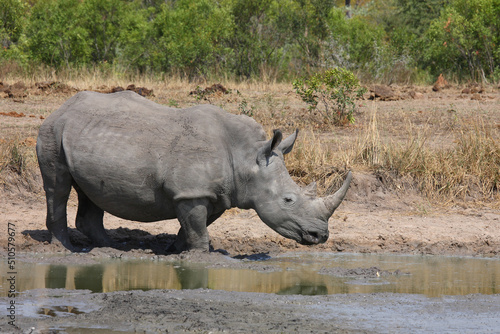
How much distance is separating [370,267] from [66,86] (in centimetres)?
1197

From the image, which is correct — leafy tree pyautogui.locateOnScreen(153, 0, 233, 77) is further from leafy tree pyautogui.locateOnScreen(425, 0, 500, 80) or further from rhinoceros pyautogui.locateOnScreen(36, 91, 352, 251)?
Answer: rhinoceros pyautogui.locateOnScreen(36, 91, 352, 251)

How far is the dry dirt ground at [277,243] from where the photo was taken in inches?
203

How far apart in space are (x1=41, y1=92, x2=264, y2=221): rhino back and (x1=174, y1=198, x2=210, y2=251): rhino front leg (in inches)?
4.3

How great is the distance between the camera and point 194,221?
287 inches

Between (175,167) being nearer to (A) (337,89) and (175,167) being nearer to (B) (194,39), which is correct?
(A) (337,89)

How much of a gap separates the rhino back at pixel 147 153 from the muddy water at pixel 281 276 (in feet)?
2.18

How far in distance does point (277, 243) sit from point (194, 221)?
1.57 m

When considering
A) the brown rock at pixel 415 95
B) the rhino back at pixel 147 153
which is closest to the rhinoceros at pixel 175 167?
the rhino back at pixel 147 153

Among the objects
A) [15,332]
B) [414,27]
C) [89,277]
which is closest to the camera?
[15,332]

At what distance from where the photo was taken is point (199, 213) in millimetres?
7258

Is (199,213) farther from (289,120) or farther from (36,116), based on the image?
(36,116)

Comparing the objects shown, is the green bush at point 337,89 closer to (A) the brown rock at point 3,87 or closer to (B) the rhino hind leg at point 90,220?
(B) the rhino hind leg at point 90,220

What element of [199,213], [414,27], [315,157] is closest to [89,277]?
[199,213]

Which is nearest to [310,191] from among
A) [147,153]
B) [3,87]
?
[147,153]
